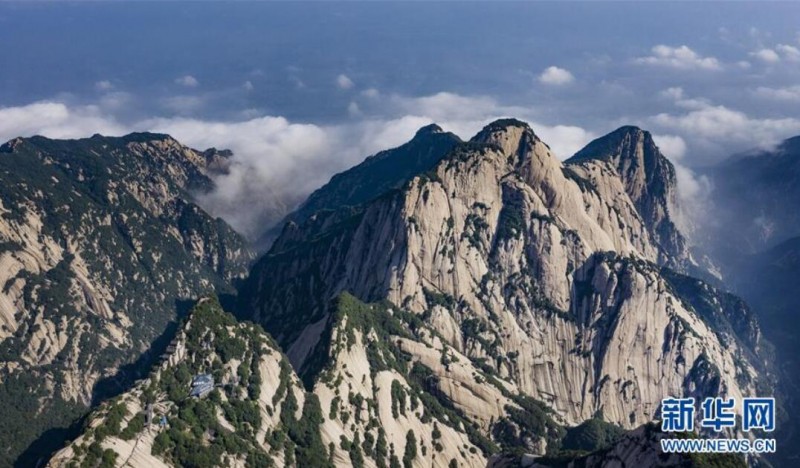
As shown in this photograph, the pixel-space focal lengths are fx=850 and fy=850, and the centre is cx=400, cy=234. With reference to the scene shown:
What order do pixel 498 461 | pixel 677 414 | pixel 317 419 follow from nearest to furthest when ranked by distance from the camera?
pixel 677 414
pixel 498 461
pixel 317 419

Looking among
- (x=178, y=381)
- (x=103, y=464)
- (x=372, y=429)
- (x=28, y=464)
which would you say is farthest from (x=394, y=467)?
(x=28, y=464)

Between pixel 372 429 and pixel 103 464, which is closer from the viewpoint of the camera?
pixel 103 464

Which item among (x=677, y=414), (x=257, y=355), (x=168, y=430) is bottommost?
(x=168, y=430)

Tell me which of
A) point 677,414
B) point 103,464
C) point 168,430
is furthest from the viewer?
point 168,430

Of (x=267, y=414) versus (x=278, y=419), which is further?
(x=278, y=419)

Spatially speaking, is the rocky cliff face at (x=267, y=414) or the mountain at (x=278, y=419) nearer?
the mountain at (x=278, y=419)

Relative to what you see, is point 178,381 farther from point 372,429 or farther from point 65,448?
point 372,429

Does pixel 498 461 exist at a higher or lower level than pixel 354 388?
lower

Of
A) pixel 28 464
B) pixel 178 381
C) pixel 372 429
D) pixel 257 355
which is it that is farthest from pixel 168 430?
pixel 28 464

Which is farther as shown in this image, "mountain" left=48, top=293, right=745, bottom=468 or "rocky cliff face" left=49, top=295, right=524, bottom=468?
"rocky cliff face" left=49, top=295, right=524, bottom=468
